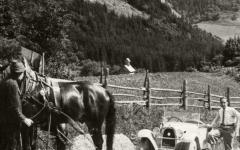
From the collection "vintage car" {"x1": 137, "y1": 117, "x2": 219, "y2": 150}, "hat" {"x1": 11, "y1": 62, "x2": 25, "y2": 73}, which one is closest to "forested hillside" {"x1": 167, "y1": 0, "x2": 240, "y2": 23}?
"vintage car" {"x1": 137, "y1": 117, "x2": 219, "y2": 150}

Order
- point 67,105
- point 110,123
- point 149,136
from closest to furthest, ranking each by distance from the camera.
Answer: point 67,105
point 149,136
point 110,123

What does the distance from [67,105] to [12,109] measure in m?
1.76

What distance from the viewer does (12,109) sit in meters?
7.93

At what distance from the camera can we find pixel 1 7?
917 inches

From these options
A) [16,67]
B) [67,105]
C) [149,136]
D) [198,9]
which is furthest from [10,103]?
[198,9]

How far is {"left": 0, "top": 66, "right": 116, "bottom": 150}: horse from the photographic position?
8.77m

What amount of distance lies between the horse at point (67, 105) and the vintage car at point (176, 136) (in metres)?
0.82

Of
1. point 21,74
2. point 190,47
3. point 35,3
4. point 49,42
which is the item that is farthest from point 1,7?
point 190,47

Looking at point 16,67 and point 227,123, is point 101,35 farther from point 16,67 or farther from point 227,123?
point 16,67

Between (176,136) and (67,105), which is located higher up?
(67,105)

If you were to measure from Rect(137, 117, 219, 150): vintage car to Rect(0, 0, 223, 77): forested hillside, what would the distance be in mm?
9639

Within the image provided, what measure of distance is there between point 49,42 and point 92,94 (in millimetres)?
15192

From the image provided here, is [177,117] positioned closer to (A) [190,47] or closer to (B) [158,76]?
(B) [158,76]

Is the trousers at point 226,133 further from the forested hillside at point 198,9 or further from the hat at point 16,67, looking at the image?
the forested hillside at point 198,9
